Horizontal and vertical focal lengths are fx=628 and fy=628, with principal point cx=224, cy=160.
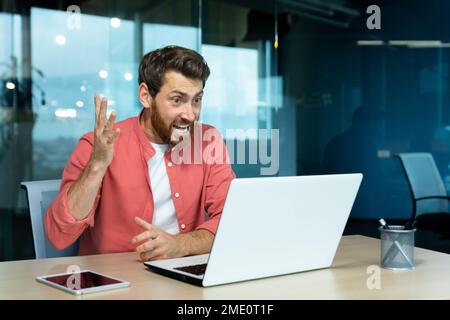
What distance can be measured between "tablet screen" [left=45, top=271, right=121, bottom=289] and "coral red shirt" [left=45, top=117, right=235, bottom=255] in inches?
15.8

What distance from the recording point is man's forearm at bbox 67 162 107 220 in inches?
79.8

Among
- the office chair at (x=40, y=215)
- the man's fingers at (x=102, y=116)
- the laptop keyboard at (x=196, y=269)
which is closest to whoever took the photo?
the laptop keyboard at (x=196, y=269)

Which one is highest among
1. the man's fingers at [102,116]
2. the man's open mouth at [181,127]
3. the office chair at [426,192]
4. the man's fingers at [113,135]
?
the man's fingers at [102,116]

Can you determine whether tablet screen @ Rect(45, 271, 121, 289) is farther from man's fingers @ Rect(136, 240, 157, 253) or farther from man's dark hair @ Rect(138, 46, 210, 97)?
man's dark hair @ Rect(138, 46, 210, 97)

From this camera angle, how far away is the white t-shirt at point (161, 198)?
232 cm

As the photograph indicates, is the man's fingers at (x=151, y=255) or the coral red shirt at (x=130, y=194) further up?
the coral red shirt at (x=130, y=194)

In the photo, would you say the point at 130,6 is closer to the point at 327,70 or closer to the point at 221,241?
the point at 327,70

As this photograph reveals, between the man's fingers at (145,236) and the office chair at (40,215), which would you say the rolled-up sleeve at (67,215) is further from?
the man's fingers at (145,236)

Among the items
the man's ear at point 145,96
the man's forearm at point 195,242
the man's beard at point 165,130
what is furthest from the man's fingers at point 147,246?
the man's ear at point 145,96

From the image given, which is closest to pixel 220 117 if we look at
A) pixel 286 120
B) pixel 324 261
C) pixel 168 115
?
pixel 286 120

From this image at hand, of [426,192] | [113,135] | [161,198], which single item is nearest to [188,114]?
[161,198]

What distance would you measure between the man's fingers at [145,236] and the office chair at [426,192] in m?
3.03

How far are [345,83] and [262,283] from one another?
3.91 meters

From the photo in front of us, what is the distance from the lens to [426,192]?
475 cm
